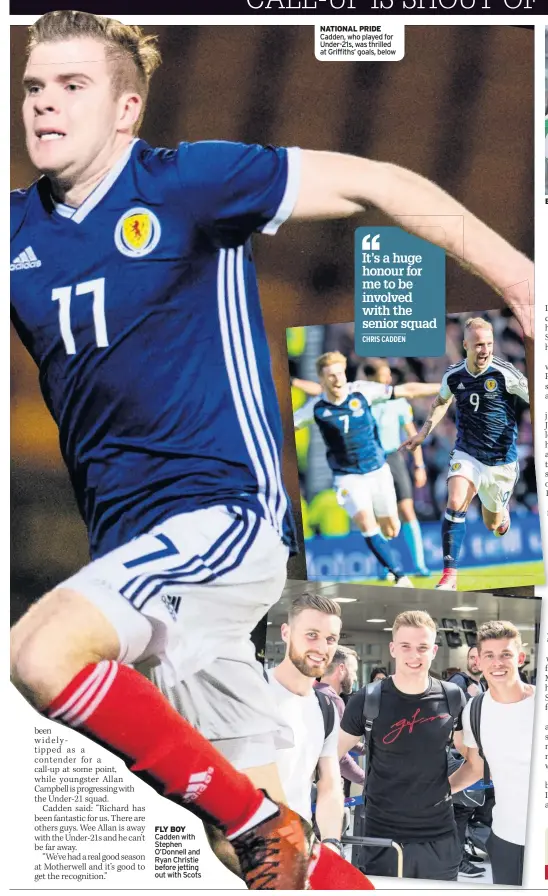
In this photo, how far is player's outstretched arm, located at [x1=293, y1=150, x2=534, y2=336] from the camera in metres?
3.98

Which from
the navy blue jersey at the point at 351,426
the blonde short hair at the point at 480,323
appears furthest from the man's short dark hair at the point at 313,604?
the blonde short hair at the point at 480,323

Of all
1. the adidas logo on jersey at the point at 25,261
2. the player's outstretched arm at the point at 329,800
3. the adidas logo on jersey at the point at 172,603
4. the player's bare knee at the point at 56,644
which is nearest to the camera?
the player's bare knee at the point at 56,644

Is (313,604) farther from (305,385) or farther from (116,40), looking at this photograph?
(116,40)

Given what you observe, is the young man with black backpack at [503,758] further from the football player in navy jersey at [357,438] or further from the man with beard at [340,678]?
the football player in navy jersey at [357,438]

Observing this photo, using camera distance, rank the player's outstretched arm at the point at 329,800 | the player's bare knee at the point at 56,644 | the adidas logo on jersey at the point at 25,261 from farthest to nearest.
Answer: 1. the adidas logo on jersey at the point at 25,261
2. the player's outstretched arm at the point at 329,800
3. the player's bare knee at the point at 56,644

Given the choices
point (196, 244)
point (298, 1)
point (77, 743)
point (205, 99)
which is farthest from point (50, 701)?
point (298, 1)

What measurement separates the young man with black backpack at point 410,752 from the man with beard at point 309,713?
9 centimetres

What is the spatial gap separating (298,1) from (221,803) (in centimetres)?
281

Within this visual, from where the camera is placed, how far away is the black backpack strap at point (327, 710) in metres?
3.93

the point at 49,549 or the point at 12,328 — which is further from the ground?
the point at 12,328

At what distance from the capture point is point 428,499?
4012 mm

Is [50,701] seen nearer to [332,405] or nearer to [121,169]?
[332,405]

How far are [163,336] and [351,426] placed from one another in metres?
0.74

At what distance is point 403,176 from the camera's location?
4020 millimetres
